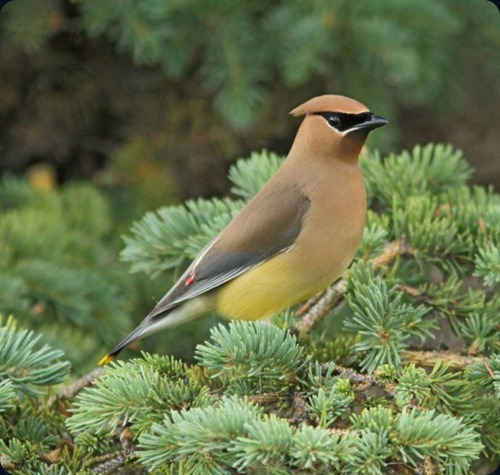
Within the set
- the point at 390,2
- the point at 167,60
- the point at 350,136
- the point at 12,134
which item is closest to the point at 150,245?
the point at 350,136

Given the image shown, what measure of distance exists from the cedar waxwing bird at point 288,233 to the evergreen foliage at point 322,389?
0.42ft

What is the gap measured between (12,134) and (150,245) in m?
2.22

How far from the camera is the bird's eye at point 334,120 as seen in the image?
3920mm

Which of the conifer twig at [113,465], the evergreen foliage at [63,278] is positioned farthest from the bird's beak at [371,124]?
the conifer twig at [113,465]

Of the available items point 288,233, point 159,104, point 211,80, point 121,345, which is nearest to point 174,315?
point 121,345

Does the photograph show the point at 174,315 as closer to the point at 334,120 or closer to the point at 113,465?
the point at 334,120

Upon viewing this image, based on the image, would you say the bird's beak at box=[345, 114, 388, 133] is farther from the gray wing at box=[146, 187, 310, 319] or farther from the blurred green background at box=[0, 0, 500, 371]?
the blurred green background at box=[0, 0, 500, 371]

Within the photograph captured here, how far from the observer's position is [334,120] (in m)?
3.93

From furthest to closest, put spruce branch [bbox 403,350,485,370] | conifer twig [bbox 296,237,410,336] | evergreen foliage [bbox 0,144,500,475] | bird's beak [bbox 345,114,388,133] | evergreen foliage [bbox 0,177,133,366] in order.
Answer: evergreen foliage [bbox 0,177,133,366] → bird's beak [bbox 345,114,388,133] → conifer twig [bbox 296,237,410,336] → spruce branch [bbox 403,350,485,370] → evergreen foliage [bbox 0,144,500,475]

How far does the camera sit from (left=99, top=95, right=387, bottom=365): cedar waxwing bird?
3.74 m

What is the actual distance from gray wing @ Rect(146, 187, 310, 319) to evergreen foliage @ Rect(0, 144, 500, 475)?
0.16m

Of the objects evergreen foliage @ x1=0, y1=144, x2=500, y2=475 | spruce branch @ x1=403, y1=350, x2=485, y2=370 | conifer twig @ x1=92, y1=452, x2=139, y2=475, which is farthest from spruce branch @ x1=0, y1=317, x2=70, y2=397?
spruce branch @ x1=403, y1=350, x2=485, y2=370

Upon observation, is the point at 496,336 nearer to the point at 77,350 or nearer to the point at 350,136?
the point at 350,136

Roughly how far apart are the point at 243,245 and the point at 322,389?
120cm
